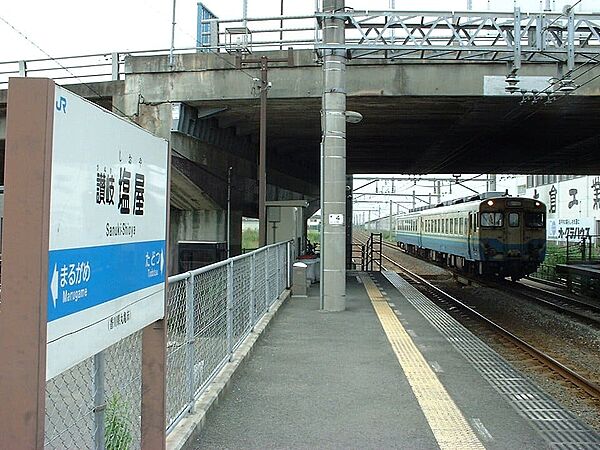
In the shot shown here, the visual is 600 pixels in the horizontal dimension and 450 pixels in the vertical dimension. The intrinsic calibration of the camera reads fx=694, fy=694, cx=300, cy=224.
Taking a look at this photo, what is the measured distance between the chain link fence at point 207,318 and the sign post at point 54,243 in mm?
1958

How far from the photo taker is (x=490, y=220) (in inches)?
909

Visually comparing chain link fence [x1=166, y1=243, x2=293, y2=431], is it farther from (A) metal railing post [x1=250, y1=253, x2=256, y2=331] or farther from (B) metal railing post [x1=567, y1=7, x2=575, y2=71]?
(B) metal railing post [x1=567, y1=7, x2=575, y2=71]

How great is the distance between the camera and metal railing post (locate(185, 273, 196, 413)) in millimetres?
5293

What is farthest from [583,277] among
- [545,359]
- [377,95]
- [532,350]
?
[545,359]

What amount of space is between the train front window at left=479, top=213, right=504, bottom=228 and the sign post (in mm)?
21141

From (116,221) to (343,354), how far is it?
6068 millimetres

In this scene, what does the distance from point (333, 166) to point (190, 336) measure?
8.11 meters

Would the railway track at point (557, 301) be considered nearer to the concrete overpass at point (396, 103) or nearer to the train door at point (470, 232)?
the train door at point (470, 232)

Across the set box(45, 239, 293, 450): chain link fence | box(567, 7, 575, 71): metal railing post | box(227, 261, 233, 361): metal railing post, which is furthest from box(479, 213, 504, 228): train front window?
box(227, 261, 233, 361): metal railing post

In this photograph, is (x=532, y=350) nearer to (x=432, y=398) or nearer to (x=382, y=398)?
(x=432, y=398)

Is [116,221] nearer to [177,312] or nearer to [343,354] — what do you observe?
[177,312]

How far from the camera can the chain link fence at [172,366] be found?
4352mm

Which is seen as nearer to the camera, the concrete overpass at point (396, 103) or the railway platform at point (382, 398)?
the railway platform at point (382, 398)

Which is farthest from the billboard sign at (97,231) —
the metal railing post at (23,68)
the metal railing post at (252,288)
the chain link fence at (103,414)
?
the metal railing post at (23,68)
